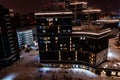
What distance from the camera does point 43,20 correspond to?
90.4 m

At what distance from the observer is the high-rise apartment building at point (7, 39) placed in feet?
307

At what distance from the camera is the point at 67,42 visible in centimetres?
9156

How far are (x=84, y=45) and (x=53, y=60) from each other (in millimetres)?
23354

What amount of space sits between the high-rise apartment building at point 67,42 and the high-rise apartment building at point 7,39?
2295 centimetres

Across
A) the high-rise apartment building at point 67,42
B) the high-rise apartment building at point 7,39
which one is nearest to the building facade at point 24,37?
the high-rise apartment building at point 7,39

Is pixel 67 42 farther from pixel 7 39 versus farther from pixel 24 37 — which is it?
pixel 24 37

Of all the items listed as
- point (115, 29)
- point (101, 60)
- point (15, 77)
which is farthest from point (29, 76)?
point (115, 29)

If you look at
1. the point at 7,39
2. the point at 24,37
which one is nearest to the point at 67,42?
the point at 7,39

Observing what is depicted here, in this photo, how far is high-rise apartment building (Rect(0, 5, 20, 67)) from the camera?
307ft

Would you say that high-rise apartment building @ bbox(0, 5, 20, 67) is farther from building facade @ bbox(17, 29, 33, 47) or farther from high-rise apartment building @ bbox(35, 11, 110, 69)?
building facade @ bbox(17, 29, 33, 47)

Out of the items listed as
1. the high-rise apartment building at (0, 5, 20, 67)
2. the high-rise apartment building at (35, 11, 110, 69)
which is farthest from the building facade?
the high-rise apartment building at (35, 11, 110, 69)

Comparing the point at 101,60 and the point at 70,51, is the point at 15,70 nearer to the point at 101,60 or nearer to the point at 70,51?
the point at 70,51

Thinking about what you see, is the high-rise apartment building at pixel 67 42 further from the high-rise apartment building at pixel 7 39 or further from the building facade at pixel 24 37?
the building facade at pixel 24 37

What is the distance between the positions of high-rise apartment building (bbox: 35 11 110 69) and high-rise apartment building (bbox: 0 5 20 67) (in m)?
22.9
